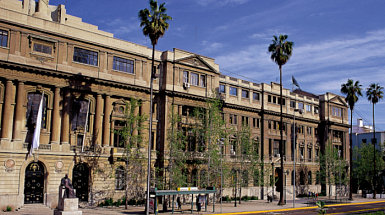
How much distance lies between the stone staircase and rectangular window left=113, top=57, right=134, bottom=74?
19292 mm

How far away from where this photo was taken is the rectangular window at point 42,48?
1670 inches

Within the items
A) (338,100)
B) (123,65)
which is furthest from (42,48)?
(338,100)

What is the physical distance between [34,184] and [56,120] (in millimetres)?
7560

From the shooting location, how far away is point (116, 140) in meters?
48.6

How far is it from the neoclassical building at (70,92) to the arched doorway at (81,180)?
0.39ft

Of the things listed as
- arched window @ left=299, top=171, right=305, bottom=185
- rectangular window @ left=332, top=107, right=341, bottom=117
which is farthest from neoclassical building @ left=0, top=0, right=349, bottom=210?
rectangular window @ left=332, top=107, right=341, bottom=117

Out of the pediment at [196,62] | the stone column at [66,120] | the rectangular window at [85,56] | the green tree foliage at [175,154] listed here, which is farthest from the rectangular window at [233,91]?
the stone column at [66,120]

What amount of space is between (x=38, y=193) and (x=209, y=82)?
30.1 m

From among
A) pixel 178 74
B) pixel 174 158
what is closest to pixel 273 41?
pixel 178 74

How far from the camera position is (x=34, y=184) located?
40812mm

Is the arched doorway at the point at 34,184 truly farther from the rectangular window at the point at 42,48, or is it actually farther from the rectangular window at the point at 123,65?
the rectangular window at the point at 123,65

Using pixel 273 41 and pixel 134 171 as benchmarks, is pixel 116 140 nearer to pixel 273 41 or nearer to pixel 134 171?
pixel 134 171

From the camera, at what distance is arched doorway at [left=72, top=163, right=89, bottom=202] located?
43881 millimetres

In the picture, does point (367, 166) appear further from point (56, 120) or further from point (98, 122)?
point (56, 120)
